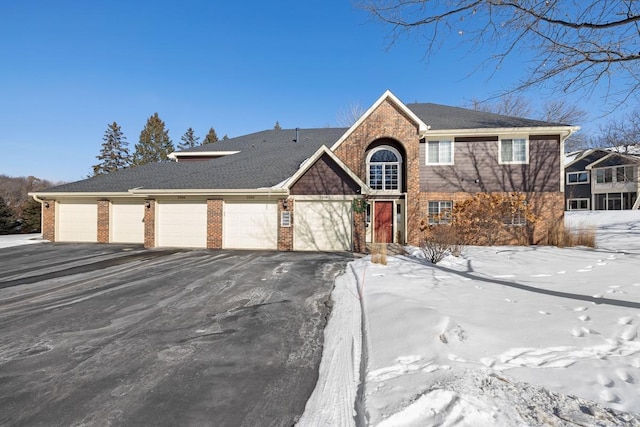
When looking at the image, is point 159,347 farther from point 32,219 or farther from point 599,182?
point 599,182

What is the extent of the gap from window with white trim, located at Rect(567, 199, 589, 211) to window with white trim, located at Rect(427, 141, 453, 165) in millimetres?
31008

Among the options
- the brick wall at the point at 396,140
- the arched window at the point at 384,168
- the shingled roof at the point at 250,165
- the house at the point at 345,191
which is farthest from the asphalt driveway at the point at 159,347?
the arched window at the point at 384,168

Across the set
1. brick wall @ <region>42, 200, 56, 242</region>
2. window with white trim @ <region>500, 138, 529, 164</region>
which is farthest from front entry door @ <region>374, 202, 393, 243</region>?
brick wall @ <region>42, 200, 56, 242</region>

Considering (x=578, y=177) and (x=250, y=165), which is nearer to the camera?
(x=250, y=165)

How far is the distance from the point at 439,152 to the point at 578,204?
105ft

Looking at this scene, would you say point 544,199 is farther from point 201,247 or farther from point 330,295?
point 201,247

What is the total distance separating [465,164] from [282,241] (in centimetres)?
979

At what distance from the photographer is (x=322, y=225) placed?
41.2 ft

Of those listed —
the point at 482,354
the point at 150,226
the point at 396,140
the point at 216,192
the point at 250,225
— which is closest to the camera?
→ the point at 482,354

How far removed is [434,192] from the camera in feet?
45.6

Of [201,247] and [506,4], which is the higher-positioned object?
[506,4]

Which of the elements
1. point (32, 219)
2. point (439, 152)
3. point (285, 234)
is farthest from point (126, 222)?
point (32, 219)

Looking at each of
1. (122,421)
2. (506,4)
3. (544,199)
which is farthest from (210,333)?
(544,199)

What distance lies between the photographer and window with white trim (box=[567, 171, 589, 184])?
32.4 metres
